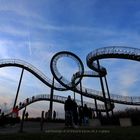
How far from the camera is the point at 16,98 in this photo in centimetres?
3797

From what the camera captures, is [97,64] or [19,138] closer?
[19,138]

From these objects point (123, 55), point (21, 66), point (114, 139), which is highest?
point (21, 66)

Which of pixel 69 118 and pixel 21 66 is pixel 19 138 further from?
pixel 21 66

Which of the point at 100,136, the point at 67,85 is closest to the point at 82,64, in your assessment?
the point at 67,85

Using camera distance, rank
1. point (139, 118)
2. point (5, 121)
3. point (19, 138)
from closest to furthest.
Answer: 1. point (19, 138)
2. point (139, 118)
3. point (5, 121)

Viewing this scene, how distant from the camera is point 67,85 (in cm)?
3878

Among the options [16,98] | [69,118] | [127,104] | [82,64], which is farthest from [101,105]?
[69,118]

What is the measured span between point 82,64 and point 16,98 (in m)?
11.6

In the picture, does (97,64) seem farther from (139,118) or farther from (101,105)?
(139,118)

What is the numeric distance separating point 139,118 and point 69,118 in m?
8.72

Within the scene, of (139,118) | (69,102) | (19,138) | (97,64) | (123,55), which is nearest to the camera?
(19,138)

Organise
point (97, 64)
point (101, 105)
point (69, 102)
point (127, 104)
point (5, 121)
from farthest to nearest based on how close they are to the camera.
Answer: point (101, 105), point (127, 104), point (97, 64), point (5, 121), point (69, 102)

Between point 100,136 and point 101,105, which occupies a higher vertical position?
point 101,105

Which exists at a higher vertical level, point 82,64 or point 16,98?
point 82,64
